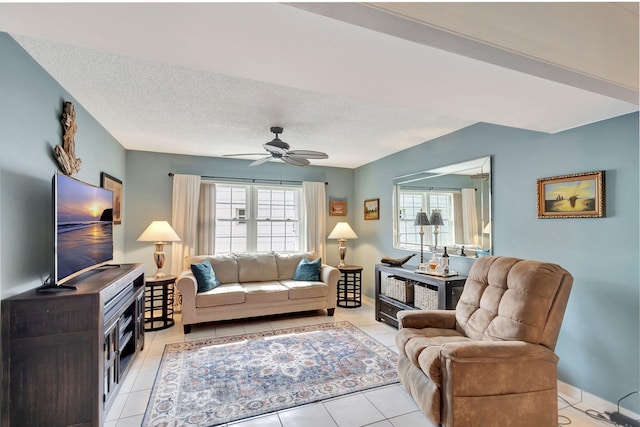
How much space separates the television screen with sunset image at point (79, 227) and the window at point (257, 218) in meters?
2.16

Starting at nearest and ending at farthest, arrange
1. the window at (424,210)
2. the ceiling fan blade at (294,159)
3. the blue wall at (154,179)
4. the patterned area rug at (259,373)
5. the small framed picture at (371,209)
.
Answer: the patterned area rug at (259,373)
the ceiling fan blade at (294,159)
the window at (424,210)
the blue wall at (154,179)
the small framed picture at (371,209)

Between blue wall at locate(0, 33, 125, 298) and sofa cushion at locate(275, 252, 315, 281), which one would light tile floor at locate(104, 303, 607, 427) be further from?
sofa cushion at locate(275, 252, 315, 281)

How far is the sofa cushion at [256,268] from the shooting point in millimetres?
4348

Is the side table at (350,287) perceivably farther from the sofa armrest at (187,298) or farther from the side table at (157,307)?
the side table at (157,307)

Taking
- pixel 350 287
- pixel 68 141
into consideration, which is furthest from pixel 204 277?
pixel 350 287

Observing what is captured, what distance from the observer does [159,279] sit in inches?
147

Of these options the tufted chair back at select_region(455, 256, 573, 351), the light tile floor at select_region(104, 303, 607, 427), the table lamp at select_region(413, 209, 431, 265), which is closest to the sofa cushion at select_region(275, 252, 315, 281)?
the table lamp at select_region(413, 209, 431, 265)

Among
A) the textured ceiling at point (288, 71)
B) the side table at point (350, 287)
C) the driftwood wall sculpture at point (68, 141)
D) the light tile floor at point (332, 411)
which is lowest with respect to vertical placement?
the light tile floor at point (332, 411)

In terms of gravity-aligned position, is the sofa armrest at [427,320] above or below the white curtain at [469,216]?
below

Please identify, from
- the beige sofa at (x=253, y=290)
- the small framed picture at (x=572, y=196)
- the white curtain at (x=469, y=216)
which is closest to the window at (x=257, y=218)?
the beige sofa at (x=253, y=290)

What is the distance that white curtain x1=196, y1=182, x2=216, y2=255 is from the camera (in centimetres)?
459

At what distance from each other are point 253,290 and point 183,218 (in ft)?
5.44

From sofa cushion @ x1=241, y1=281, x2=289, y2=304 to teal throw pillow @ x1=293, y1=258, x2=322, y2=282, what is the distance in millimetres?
415

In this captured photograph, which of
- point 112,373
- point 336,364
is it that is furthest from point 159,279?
point 336,364
